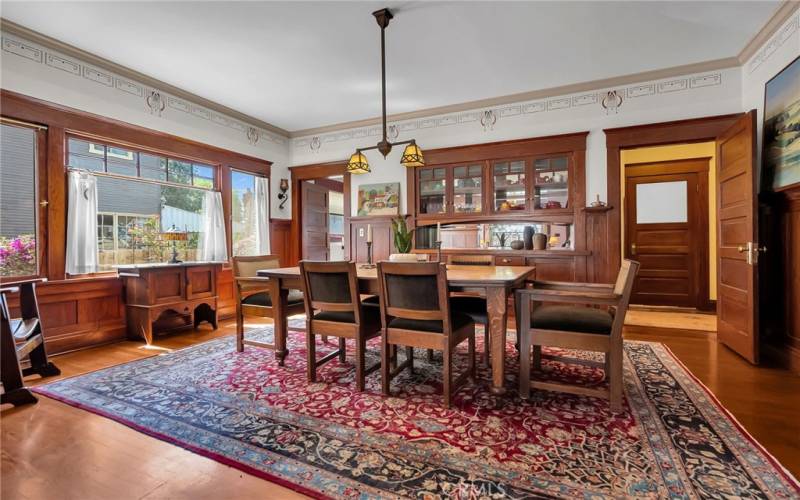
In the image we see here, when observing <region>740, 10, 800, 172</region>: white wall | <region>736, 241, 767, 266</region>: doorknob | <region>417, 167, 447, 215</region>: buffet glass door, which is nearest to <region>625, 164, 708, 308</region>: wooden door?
<region>740, 10, 800, 172</region>: white wall

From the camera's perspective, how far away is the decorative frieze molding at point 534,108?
13.4ft

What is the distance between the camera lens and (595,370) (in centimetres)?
280

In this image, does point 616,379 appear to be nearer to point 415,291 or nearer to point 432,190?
point 415,291

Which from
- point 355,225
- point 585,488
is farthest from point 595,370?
point 355,225

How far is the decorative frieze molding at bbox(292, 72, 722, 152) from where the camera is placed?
409cm

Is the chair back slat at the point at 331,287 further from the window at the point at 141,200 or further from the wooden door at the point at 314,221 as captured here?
the wooden door at the point at 314,221

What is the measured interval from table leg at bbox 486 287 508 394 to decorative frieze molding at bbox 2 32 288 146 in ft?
14.2

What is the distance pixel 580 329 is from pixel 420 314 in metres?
0.93

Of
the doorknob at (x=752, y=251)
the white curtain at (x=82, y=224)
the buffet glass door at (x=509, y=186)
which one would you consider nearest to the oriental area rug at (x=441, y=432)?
the doorknob at (x=752, y=251)

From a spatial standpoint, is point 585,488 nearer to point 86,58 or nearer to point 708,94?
point 708,94

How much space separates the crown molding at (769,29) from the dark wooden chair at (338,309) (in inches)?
153

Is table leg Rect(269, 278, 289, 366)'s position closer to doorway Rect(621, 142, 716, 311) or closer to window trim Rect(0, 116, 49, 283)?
window trim Rect(0, 116, 49, 283)

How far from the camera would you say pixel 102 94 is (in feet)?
12.5

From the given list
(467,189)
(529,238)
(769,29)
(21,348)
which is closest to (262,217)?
(467,189)
